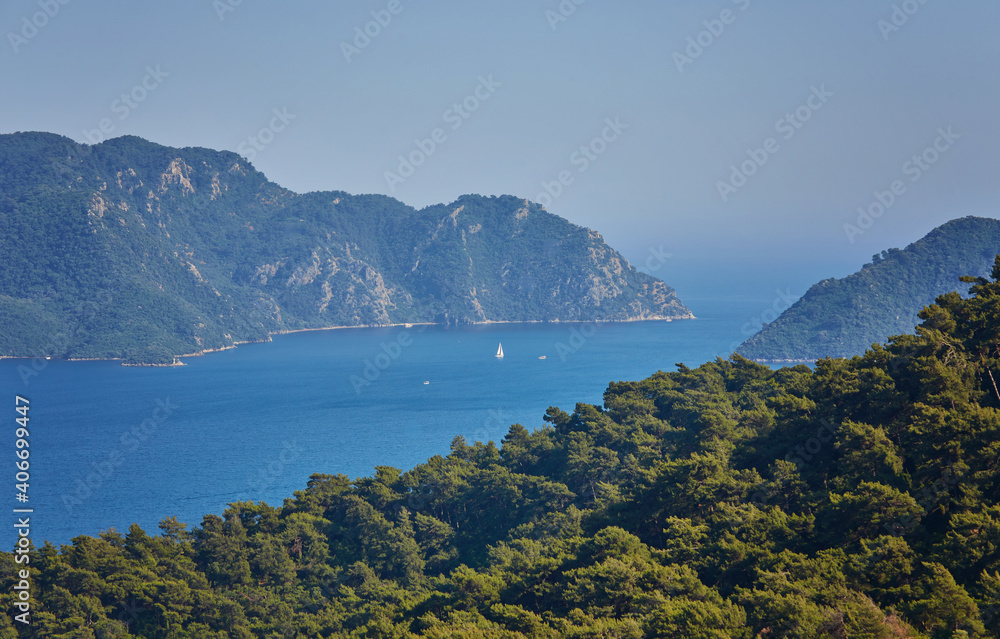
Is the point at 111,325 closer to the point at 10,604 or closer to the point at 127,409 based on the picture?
the point at 127,409

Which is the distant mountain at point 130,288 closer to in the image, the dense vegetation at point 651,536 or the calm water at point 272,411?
the calm water at point 272,411

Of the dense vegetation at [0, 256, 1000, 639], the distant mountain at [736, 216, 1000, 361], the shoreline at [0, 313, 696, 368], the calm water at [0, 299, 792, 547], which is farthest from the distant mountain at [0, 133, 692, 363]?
the dense vegetation at [0, 256, 1000, 639]

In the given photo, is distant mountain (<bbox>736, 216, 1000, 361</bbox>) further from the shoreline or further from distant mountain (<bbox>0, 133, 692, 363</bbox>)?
distant mountain (<bbox>0, 133, 692, 363</bbox>)

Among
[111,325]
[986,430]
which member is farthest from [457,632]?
[111,325]

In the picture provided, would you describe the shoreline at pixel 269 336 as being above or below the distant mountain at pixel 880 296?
above

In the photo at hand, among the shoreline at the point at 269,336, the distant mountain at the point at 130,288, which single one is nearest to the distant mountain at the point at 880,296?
the shoreline at the point at 269,336

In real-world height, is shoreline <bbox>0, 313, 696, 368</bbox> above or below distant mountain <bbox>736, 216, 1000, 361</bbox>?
above
